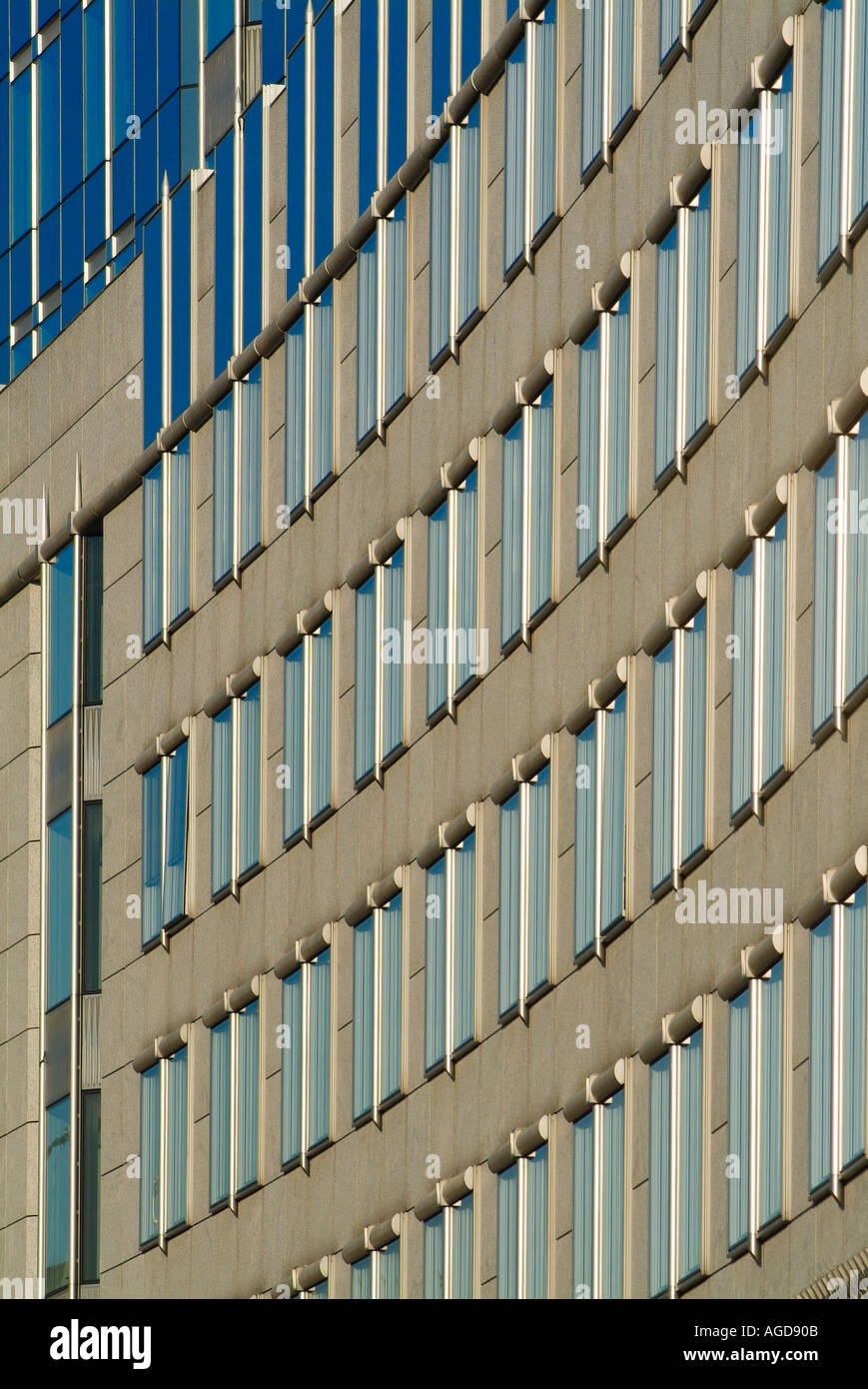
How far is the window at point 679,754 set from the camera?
3173cm

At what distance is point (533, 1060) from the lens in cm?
3647

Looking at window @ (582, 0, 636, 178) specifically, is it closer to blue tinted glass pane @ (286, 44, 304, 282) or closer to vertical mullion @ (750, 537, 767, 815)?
vertical mullion @ (750, 537, 767, 815)

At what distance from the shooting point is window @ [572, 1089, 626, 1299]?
33.5 meters

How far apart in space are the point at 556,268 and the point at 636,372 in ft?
10.9

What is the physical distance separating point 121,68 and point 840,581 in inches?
990

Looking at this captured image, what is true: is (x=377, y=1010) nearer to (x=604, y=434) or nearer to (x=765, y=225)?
(x=604, y=434)

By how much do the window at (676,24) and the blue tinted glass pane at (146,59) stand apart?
53.3 feet

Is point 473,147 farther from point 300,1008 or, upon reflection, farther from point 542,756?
point 300,1008

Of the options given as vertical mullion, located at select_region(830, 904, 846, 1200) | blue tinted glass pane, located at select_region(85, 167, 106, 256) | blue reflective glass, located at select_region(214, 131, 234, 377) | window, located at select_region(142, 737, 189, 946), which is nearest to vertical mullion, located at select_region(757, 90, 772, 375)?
vertical mullion, located at select_region(830, 904, 846, 1200)

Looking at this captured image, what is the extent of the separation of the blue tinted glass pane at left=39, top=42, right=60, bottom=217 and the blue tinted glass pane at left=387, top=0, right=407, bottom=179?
1107 cm

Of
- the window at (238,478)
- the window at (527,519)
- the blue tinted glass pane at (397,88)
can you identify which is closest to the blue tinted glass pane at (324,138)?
the blue tinted glass pane at (397,88)

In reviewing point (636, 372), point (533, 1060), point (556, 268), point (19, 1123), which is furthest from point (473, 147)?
point (19, 1123)

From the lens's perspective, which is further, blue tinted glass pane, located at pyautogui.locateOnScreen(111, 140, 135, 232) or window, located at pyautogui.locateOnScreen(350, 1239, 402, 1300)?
blue tinted glass pane, located at pyautogui.locateOnScreen(111, 140, 135, 232)
